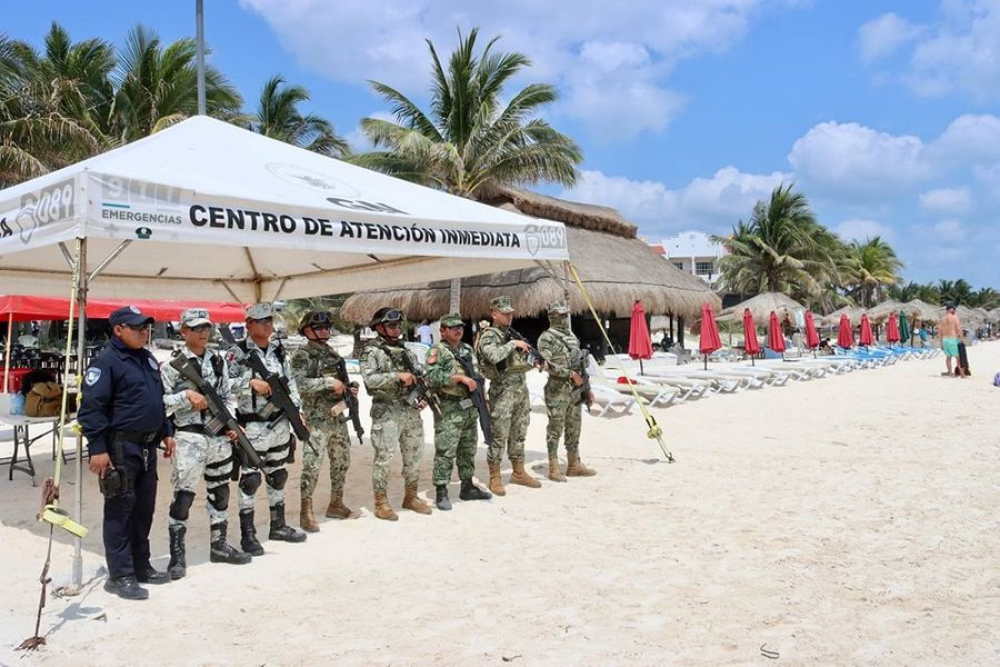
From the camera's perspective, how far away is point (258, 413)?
4949 mm

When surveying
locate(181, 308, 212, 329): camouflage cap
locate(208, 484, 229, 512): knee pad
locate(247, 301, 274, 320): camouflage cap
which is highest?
locate(247, 301, 274, 320): camouflage cap

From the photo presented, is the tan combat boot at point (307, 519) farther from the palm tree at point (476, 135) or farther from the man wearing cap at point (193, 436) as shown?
the palm tree at point (476, 135)

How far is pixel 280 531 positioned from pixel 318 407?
966mm

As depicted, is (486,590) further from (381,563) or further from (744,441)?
(744,441)

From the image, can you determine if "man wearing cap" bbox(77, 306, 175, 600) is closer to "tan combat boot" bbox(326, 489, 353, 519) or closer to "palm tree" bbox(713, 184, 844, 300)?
"tan combat boot" bbox(326, 489, 353, 519)

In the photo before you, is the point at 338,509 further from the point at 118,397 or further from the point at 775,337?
the point at 775,337

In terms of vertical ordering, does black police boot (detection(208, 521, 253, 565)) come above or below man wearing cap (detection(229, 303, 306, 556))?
below

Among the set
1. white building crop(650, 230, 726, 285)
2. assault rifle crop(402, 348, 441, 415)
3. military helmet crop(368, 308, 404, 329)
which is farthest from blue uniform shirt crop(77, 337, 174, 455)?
white building crop(650, 230, 726, 285)

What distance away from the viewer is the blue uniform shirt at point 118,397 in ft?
13.3

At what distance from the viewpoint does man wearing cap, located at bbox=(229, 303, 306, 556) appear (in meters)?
4.87

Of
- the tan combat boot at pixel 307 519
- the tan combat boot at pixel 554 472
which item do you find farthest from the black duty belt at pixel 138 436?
the tan combat boot at pixel 554 472

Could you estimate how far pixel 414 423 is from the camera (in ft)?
19.8

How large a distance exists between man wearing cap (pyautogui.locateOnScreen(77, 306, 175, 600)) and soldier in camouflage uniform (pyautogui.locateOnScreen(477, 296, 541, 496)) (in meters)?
3.07

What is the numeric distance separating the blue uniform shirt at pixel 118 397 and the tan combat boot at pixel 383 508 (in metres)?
1.98
